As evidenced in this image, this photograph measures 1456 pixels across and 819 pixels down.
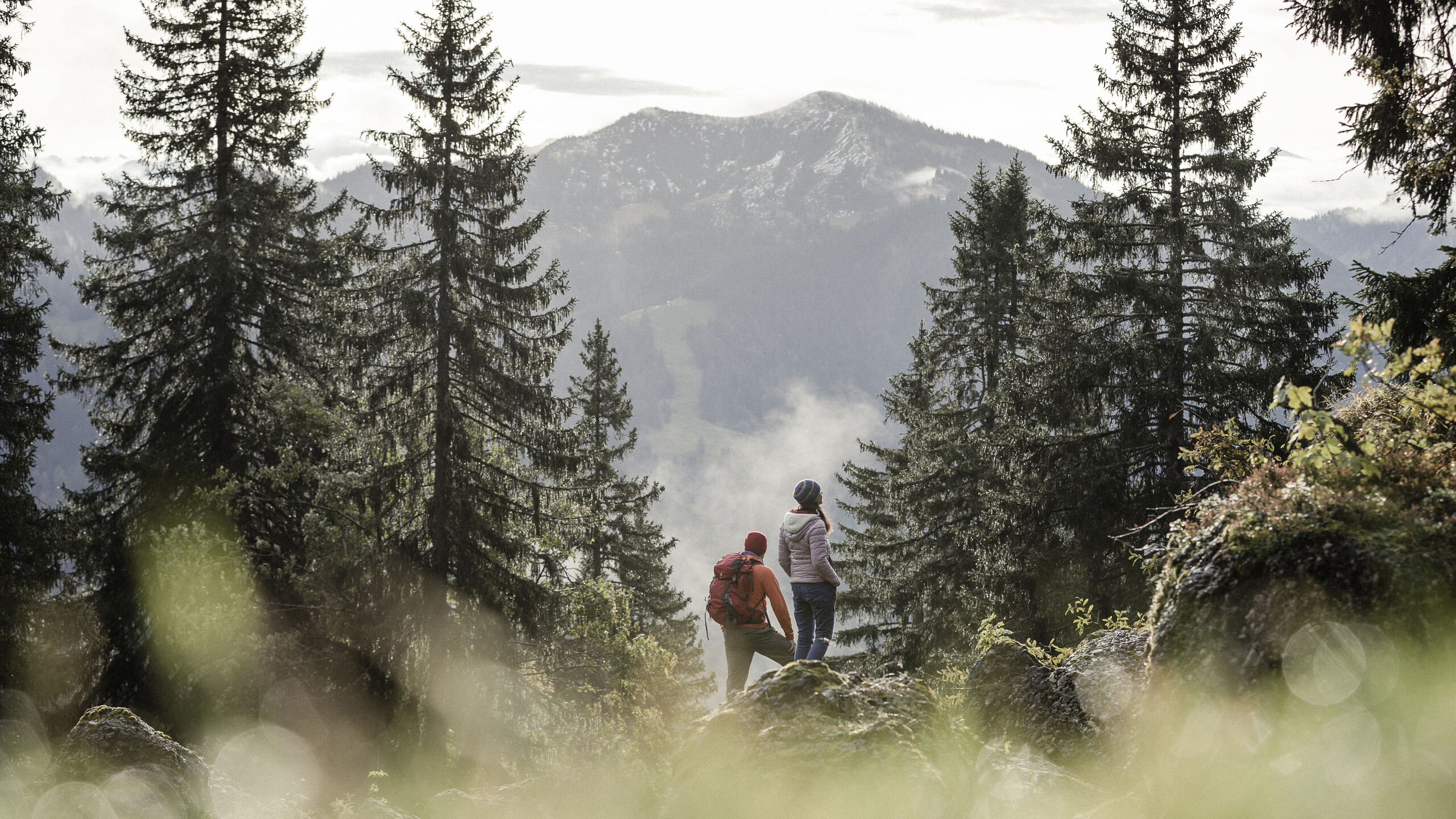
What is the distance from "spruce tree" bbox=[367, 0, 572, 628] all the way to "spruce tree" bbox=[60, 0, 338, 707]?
6.58 feet

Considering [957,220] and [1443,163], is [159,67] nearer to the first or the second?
[957,220]

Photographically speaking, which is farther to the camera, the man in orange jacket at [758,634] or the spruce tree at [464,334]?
the spruce tree at [464,334]

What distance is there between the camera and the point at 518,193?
19.5 m

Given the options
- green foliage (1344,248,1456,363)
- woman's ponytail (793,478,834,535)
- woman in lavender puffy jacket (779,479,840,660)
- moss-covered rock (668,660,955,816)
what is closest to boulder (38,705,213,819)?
moss-covered rock (668,660,955,816)

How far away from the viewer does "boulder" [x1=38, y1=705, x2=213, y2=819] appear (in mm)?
5949

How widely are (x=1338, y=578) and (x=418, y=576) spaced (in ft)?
54.7

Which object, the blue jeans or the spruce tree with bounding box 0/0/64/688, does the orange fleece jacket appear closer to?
the blue jeans

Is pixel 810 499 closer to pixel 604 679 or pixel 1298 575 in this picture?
pixel 1298 575

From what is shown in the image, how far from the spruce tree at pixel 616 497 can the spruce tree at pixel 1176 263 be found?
58.3ft

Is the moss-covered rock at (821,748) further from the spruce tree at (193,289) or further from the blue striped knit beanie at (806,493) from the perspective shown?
the spruce tree at (193,289)

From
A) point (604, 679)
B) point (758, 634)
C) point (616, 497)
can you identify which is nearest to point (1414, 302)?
point (758, 634)

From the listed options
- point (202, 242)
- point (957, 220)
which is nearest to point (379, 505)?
point (202, 242)

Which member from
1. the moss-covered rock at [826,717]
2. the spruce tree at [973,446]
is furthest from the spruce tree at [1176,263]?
the moss-covered rock at [826,717]

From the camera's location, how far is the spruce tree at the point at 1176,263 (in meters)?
16.8
